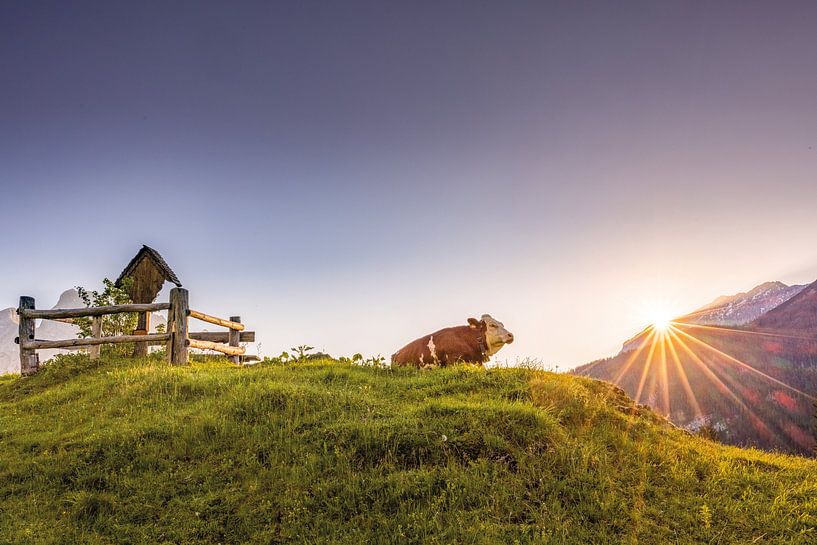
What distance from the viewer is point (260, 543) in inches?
215

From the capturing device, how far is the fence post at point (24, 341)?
15.1m

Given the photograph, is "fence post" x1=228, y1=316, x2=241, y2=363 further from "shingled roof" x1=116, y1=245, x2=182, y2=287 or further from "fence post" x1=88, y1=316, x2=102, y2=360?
"fence post" x1=88, y1=316, x2=102, y2=360

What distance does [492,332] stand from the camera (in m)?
16.7

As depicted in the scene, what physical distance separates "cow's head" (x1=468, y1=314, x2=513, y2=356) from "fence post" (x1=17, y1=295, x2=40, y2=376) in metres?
14.5

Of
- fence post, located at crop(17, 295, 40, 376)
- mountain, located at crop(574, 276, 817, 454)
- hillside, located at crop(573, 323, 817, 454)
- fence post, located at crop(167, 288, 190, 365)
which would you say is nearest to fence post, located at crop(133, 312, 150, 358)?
fence post, located at crop(167, 288, 190, 365)

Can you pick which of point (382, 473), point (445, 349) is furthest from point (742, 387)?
point (382, 473)

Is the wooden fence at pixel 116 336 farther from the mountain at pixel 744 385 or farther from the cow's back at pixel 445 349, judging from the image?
the mountain at pixel 744 385

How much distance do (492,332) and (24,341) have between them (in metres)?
15.4

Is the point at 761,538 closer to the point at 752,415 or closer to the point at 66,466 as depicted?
the point at 66,466

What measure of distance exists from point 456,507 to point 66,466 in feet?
20.1

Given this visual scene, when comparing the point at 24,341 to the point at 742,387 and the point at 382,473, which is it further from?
the point at 742,387

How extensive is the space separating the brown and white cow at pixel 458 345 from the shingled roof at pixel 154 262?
28.4 ft

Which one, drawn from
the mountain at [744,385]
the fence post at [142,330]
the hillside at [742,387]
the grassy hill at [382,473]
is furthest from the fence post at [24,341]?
the hillside at [742,387]

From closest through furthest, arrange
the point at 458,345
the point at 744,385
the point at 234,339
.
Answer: the point at 458,345 < the point at 234,339 < the point at 744,385
